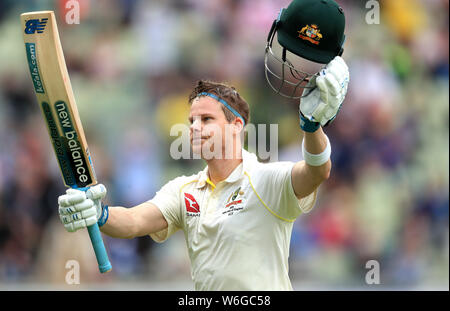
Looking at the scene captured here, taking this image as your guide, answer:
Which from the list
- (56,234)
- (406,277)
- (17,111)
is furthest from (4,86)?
(406,277)

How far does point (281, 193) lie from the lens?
348 cm

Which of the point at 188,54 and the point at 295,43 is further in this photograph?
the point at 188,54

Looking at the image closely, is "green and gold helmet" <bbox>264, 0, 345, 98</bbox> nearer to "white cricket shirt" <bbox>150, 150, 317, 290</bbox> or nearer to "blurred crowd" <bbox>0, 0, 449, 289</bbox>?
"white cricket shirt" <bbox>150, 150, 317, 290</bbox>

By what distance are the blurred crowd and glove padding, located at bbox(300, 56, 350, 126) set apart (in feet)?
11.3

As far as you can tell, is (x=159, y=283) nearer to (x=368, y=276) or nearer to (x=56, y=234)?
(x=56, y=234)

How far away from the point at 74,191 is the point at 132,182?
10.1 feet

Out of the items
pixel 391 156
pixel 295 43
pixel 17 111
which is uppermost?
pixel 295 43

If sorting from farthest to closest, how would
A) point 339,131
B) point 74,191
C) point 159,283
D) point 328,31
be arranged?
point 339,131 → point 159,283 → point 74,191 → point 328,31

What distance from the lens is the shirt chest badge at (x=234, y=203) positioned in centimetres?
360

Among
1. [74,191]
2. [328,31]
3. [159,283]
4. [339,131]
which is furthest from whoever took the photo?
[339,131]

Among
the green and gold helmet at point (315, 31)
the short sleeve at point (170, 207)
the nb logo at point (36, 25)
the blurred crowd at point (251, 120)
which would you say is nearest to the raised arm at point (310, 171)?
the green and gold helmet at point (315, 31)

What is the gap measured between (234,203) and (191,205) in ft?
→ 1.01

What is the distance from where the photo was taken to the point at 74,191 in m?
3.41

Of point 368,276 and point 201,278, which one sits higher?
point 201,278
